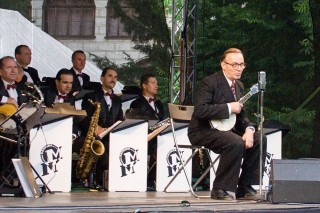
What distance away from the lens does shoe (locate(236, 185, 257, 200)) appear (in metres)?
10.1

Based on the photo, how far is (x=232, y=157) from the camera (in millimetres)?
9812

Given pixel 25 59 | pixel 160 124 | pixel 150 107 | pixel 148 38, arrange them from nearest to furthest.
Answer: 1. pixel 160 124
2. pixel 25 59
3. pixel 150 107
4. pixel 148 38

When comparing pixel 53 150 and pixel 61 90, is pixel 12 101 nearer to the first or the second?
pixel 53 150

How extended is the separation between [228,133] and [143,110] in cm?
289

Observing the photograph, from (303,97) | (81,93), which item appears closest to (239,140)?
(81,93)

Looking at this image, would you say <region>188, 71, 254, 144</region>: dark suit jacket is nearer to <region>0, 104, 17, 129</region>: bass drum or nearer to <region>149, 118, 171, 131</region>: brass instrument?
<region>0, 104, 17, 129</region>: bass drum

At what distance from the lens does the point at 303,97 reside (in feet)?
59.0

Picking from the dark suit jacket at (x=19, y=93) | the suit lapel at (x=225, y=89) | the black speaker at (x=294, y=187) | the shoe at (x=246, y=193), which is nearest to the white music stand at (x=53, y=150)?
the dark suit jacket at (x=19, y=93)

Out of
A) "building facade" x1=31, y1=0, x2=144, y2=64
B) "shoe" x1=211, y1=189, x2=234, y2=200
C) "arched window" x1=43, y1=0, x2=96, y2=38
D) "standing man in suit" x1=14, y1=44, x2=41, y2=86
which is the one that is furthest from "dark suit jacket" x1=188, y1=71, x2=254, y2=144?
"arched window" x1=43, y1=0, x2=96, y2=38

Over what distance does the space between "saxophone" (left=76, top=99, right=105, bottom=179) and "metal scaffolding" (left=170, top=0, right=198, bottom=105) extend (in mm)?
1570

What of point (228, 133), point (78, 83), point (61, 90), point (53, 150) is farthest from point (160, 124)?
point (228, 133)

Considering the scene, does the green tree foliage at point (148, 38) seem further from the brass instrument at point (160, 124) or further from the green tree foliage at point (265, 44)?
the brass instrument at point (160, 124)

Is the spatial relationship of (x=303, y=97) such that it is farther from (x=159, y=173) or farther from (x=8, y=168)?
(x=8, y=168)

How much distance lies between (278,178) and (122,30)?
394 inches
